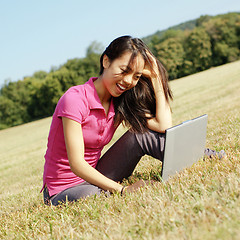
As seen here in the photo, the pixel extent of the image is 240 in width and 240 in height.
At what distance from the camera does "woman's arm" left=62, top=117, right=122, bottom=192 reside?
2.74 m

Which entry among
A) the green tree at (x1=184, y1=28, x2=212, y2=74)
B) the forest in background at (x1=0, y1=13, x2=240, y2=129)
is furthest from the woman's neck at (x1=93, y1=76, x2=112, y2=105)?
the green tree at (x1=184, y1=28, x2=212, y2=74)

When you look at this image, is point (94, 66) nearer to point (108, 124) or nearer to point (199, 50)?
point (199, 50)

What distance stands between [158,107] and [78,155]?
1.21m

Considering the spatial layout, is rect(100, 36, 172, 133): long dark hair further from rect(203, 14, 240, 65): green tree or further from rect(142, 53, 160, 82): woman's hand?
rect(203, 14, 240, 65): green tree

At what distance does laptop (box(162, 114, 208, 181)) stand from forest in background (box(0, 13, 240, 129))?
54.8 m

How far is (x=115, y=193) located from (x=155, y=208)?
32.4 inches

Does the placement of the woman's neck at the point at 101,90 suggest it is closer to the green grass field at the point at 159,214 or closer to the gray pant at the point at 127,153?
the gray pant at the point at 127,153

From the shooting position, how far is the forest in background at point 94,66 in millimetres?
58000

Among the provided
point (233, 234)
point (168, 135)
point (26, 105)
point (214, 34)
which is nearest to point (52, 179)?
point (168, 135)

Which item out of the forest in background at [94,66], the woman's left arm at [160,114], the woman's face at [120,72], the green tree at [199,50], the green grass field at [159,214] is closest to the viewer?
the green grass field at [159,214]

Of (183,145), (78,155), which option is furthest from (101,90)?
(183,145)

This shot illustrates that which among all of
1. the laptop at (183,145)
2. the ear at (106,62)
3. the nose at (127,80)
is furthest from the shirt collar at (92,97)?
the laptop at (183,145)

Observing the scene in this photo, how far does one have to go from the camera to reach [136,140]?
10.2 ft

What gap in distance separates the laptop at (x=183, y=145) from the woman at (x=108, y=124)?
0.29m
